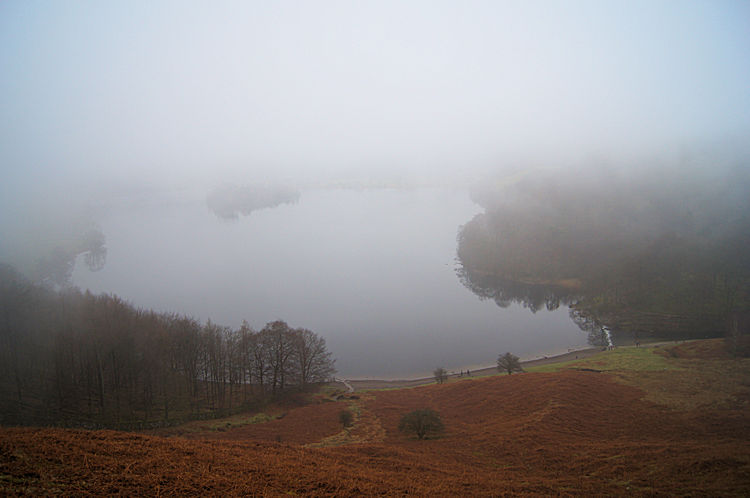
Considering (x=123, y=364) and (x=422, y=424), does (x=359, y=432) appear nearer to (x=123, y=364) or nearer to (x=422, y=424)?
(x=422, y=424)

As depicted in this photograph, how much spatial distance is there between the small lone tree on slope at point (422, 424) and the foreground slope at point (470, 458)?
0.52m

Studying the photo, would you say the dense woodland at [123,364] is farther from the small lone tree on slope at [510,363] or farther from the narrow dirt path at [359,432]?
the small lone tree on slope at [510,363]

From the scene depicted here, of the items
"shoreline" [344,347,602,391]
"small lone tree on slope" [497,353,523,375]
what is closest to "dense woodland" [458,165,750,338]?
"shoreline" [344,347,602,391]

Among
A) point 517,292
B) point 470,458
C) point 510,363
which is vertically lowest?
point 470,458

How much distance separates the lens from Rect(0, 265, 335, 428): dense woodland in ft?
72.0

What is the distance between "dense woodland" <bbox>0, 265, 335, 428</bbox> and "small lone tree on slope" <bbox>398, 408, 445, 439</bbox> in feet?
44.3

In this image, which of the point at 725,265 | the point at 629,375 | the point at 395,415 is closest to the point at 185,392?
the point at 395,415

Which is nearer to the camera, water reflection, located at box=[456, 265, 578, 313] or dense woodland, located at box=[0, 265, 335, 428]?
dense woodland, located at box=[0, 265, 335, 428]

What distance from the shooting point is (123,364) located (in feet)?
81.4

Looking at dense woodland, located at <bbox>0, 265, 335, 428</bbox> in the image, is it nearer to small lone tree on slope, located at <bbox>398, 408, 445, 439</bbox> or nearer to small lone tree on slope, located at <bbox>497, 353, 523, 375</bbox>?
small lone tree on slope, located at <bbox>398, 408, 445, 439</bbox>

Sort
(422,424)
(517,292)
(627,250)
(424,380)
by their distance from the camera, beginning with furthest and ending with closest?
(627,250) → (517,292) → (424,380) → (422,424)

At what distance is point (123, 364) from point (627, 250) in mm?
76749

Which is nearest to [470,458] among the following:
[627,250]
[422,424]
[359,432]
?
[422,424]

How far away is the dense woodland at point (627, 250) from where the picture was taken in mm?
51000
